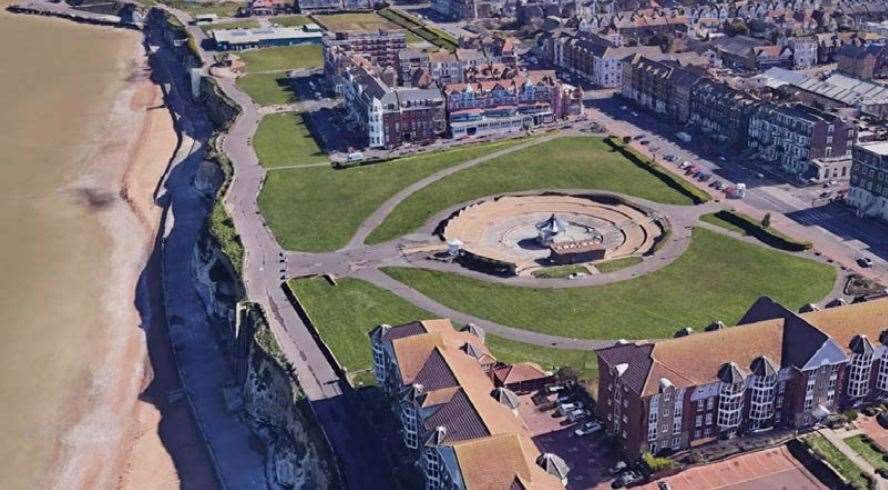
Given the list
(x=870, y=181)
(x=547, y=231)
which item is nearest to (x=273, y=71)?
(x=547, y=231)

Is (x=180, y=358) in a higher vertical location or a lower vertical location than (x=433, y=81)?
lower

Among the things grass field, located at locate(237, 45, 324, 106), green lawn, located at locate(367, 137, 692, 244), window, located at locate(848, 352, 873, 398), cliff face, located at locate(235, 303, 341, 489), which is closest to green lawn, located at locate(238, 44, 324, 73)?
grass field, located at locate(237, 45, 324, 106)

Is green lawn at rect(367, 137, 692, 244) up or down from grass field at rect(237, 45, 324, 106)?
down

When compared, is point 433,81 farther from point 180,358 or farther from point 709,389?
point 709,389

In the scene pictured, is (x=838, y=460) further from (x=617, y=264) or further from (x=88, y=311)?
(x=88, y=311)

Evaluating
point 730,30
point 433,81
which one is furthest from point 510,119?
point 730,30

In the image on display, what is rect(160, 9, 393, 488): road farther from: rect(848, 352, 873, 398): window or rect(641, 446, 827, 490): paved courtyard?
rect(848, 352, 873, 398): window
